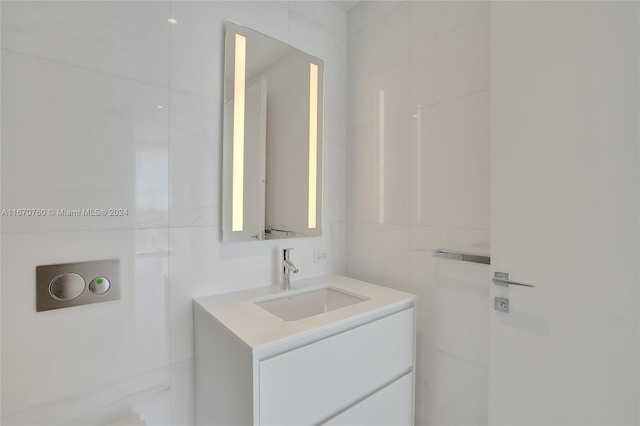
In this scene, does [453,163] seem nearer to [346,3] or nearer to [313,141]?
[313,141]

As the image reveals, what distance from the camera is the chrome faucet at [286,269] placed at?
1.30 meters

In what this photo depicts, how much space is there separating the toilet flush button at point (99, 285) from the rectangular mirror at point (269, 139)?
1.34 ft

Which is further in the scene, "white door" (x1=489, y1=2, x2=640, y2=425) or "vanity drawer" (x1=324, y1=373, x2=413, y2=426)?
"vanity drawer" (x1=324, y1=373, x2=413, y2=426)

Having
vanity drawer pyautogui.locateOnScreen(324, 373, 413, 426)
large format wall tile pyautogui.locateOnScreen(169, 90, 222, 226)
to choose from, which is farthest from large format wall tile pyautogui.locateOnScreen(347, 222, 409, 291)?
large format wall tile pyautogui.locateOnScreen(169, 90, 222, 226)

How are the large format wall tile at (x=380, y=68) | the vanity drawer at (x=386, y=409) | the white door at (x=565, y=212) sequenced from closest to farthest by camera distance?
the white door at (x=565, y=212), the vanity drawer at (x=386, y=409), the large format wall tile at (x=380, y=68)

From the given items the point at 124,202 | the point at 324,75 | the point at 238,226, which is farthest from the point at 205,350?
the point at 324,75

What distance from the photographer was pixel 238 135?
1.23 meters

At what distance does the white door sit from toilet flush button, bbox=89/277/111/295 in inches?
50.2

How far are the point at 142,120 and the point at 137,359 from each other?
832mm

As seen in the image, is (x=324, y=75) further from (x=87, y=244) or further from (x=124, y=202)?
(x=87, y=244)

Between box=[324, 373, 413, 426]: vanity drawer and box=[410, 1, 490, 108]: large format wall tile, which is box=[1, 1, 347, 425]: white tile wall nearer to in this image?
box=[324, 373, 413, 426]: vanity drawer

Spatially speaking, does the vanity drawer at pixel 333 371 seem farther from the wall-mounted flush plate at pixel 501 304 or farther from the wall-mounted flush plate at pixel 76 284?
the wall-mounted flush plate at pixel 76 284

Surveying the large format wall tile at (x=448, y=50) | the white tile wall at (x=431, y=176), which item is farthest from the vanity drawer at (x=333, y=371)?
the large format wall tile at (x=448, y=50)

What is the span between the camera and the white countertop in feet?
2.74
